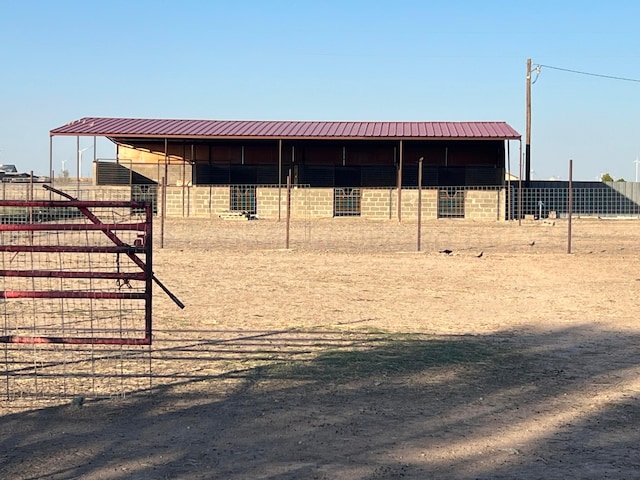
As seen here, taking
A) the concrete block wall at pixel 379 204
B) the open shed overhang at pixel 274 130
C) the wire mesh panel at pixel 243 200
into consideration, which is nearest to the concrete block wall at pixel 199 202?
the wire mesh panel at pixel 243 200

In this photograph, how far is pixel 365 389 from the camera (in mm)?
7508

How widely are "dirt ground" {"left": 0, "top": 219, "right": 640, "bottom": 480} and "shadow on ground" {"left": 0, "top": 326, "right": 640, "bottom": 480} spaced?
0.02 meters

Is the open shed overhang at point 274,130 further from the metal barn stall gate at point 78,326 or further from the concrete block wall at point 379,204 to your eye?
the metal barn stall gate at point 78,326

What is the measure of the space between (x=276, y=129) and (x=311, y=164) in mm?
2453

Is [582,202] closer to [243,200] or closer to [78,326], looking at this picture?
[243,200]

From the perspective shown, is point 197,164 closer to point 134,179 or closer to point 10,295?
point 134,179

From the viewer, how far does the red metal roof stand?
39.7m

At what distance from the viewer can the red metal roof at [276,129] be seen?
39.7m

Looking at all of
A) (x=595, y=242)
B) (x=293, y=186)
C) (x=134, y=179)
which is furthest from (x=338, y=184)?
(x=595, y=242)

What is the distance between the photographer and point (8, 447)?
5738 millimetres

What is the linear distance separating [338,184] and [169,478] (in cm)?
3694

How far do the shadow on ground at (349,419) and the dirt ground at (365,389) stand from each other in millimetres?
20

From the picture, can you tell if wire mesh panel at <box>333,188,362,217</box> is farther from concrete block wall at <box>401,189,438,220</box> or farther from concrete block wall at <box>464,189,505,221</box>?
concrete block wall at <box>464,189,505,221</box>

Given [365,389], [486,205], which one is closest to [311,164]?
[486,205]
